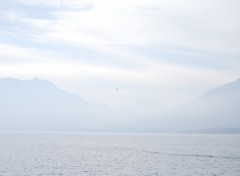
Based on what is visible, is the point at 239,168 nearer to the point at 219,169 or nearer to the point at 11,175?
the point at 219,169

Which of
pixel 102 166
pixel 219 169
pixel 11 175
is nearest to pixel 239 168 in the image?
pixel 219 169

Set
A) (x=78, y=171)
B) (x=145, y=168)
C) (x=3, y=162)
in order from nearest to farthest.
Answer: (x=78, y=171) → (x=145, y=168) → (x=3, y=162)

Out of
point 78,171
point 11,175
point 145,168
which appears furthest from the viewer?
point 145,168

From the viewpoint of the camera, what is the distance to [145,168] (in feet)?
276

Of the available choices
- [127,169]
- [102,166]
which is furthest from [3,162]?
[127,169]

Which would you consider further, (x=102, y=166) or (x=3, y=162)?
(x=3, y=162)

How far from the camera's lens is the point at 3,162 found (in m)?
93.1

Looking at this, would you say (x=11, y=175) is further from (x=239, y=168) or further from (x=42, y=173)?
(x=239, y=168)

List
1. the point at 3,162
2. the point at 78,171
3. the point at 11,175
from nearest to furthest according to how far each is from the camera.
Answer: the point at 11,175, the point at 78,171, the point at 3,162

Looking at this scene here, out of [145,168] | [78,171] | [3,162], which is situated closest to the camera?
[78,171]

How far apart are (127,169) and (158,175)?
33.9 feet

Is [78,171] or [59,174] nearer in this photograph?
[59,174]

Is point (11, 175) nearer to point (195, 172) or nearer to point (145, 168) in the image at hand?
point (145, 168)

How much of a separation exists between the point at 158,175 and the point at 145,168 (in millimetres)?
11252
